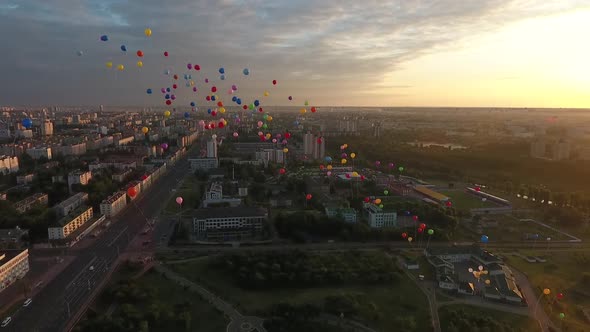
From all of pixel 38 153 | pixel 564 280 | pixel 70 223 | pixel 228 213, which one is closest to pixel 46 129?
pixel 38 153

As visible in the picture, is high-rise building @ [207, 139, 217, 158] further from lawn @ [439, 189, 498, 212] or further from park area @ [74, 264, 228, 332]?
park area @ [74, 264, 228, 332]

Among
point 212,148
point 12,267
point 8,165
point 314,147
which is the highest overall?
point 212,148

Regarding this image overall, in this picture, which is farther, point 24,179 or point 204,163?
point 204,163

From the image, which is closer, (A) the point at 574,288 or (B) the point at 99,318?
(B) the point at 99,318

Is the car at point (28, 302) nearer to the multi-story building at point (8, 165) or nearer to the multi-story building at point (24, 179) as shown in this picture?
the multi-story building at point (24, 179)

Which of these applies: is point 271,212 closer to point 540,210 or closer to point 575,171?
point 540,210

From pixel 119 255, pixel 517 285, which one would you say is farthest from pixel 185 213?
pixel 517 285

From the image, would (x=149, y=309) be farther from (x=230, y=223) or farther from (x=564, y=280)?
(x=564, y=280)

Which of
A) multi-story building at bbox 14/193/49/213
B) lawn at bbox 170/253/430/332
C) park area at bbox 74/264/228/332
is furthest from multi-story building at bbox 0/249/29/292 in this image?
multi-story building at bbox 14/193/49/213
